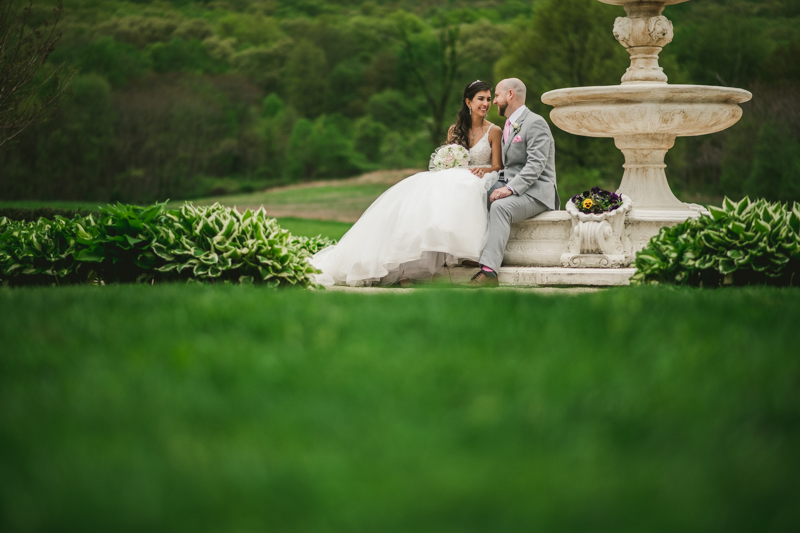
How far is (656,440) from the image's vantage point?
2.25 metres

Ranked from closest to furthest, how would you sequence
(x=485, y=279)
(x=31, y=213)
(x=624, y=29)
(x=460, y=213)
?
(x=485, y=279)
(x=460, y=213)
(x=624, y=29)
(x=31, y=213)

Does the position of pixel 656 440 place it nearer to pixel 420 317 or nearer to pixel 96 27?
pixel 420 317

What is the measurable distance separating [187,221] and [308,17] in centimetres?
5016

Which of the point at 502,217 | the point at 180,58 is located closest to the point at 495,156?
the point at 502,217

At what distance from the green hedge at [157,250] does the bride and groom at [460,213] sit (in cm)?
140

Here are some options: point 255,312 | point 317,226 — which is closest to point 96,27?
point 317,226

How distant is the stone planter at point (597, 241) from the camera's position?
818 centimetres

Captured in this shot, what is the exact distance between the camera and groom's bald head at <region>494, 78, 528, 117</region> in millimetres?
8586

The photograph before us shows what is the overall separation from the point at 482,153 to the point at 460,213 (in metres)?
1.38

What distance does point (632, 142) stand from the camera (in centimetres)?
926

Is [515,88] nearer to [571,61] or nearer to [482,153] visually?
[482,153]

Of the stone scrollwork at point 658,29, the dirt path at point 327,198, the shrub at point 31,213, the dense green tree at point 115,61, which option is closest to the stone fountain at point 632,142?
the stone scrollwork at point 658,29

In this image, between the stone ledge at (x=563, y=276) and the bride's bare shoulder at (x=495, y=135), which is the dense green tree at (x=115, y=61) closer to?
the bride's bare shoulder at (x=495, y=135)

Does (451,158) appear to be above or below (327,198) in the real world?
above
